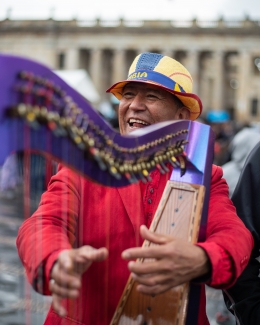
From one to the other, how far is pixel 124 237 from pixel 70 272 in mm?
521

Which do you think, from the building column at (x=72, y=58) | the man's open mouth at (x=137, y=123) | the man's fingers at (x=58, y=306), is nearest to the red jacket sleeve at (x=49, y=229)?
the man's fingers at (x=58, y=306)

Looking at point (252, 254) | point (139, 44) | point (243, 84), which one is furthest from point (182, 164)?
point (243, 84)

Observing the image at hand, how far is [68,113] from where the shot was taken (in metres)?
1.16

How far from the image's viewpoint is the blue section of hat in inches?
78.4

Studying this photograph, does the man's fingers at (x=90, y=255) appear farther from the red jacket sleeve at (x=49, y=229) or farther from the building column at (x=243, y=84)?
the building column at (x=243, y=84)

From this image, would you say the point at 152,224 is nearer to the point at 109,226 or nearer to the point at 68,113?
the point at 109,226

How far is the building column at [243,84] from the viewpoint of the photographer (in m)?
46.2

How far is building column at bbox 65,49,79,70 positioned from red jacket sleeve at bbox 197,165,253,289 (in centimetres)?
4851

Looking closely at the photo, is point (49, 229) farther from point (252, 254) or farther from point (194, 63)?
point (194, 63)

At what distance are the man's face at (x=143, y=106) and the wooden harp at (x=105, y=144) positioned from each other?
0.80ft

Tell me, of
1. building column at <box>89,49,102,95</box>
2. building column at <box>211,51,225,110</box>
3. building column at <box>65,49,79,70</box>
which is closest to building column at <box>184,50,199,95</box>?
building column at <box>211,51,225,110</box>

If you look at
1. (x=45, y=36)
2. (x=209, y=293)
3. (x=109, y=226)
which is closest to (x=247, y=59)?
(x=45, y=36)

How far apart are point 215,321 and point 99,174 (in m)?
3.50

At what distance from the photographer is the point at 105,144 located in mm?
1311
